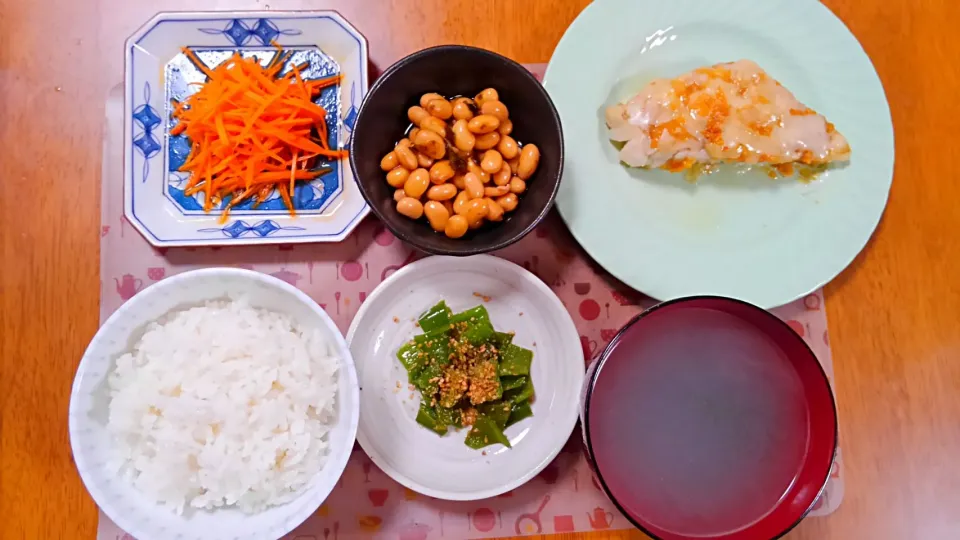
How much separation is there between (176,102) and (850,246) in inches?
56.2

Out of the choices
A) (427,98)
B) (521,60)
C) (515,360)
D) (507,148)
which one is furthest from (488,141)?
(515,360)

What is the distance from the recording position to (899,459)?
140 cm

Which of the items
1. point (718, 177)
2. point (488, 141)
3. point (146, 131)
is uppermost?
point (146, 131)

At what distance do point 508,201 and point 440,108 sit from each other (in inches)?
8.4

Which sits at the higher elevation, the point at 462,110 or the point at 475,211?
the point at 462,110

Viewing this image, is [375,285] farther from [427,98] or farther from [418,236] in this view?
[427,98]

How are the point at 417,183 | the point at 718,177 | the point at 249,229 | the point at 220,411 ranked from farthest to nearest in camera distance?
the point at 718,177
the point at 249,229
the point at 417,183
the point at 220,411

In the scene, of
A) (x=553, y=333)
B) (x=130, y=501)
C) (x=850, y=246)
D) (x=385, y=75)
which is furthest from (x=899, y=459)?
(x=130, y=501)

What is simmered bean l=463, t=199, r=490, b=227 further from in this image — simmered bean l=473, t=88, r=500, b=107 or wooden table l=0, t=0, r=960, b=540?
wooden table l=0, t=0, r=960, b=540

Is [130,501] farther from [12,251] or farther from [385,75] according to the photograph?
[385,75]

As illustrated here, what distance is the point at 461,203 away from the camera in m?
1.20

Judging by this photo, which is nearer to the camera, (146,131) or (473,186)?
(473,186)

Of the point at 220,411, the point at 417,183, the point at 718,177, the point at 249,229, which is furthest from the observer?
the point at 718,177

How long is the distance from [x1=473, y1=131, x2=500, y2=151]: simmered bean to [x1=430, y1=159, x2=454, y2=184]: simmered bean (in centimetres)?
7
